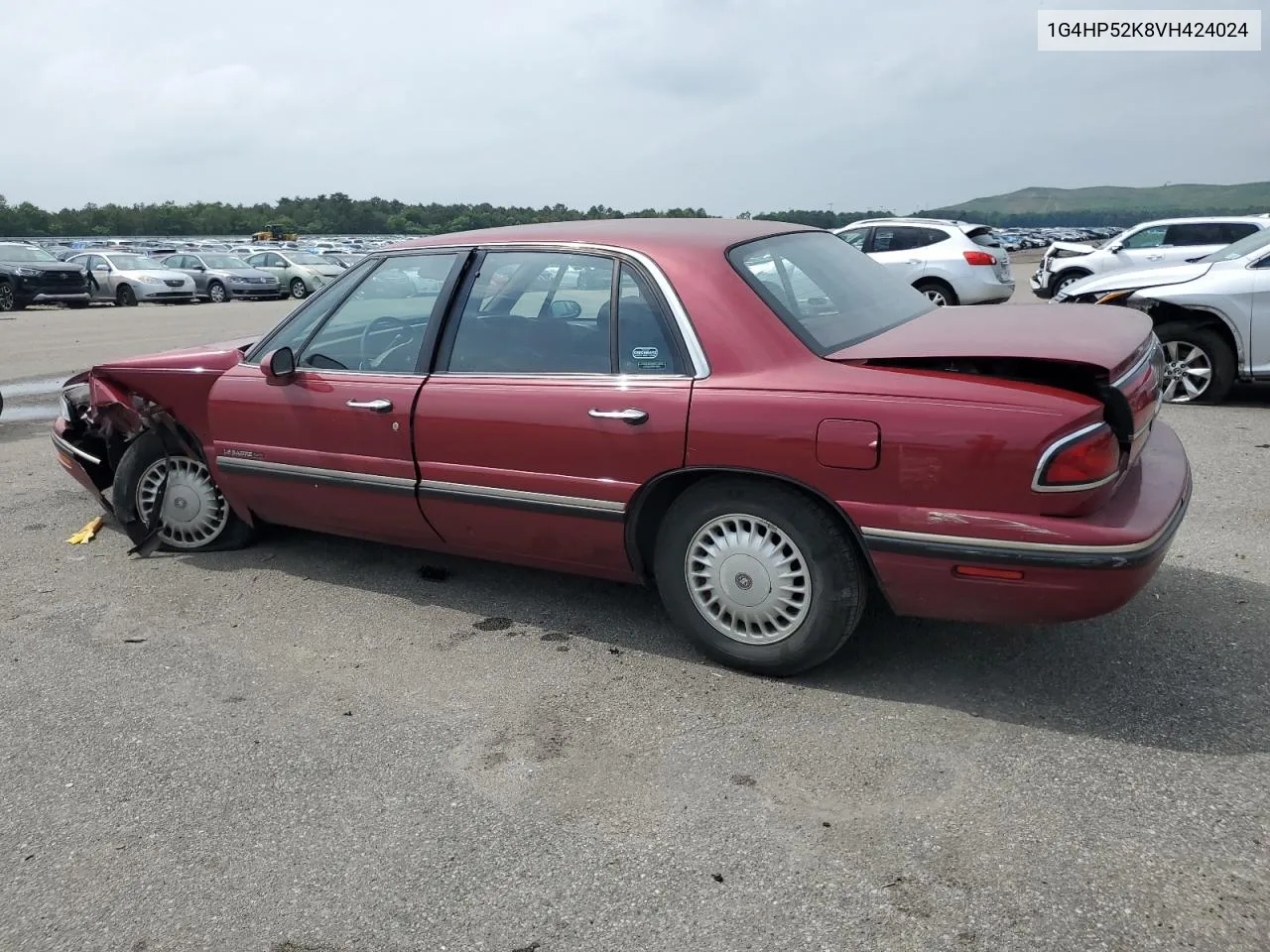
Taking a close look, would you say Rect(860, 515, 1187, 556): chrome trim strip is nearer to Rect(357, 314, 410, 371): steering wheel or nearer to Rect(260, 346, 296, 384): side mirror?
Rect(357, 314, 410, 371): steering wheel

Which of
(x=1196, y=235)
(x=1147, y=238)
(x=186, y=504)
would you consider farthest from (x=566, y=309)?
(x=1147, y=238)

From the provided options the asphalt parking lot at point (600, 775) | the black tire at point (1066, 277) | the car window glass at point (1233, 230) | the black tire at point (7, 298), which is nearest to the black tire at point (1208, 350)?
the asphalt parking lot at point (600, 775)

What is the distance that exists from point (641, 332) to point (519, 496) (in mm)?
775

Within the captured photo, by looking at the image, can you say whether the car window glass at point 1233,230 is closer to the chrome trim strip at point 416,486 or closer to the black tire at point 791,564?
the black tire at point 791,564

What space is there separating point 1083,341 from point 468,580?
274 centimetres

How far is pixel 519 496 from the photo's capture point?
378 centimetres

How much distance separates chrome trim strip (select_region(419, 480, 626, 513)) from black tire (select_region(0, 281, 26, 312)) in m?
22.7

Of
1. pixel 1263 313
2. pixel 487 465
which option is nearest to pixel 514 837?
pixel 487 465

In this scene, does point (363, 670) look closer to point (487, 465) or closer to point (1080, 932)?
point (487, 465)

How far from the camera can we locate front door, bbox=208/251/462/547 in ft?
13.4

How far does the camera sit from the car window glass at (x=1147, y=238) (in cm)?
1706

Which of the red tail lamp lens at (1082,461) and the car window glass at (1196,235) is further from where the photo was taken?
the car window glass at (1196,235)

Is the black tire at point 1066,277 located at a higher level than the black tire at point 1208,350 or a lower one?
higher

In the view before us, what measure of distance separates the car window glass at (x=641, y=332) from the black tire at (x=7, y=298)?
76.5ft
